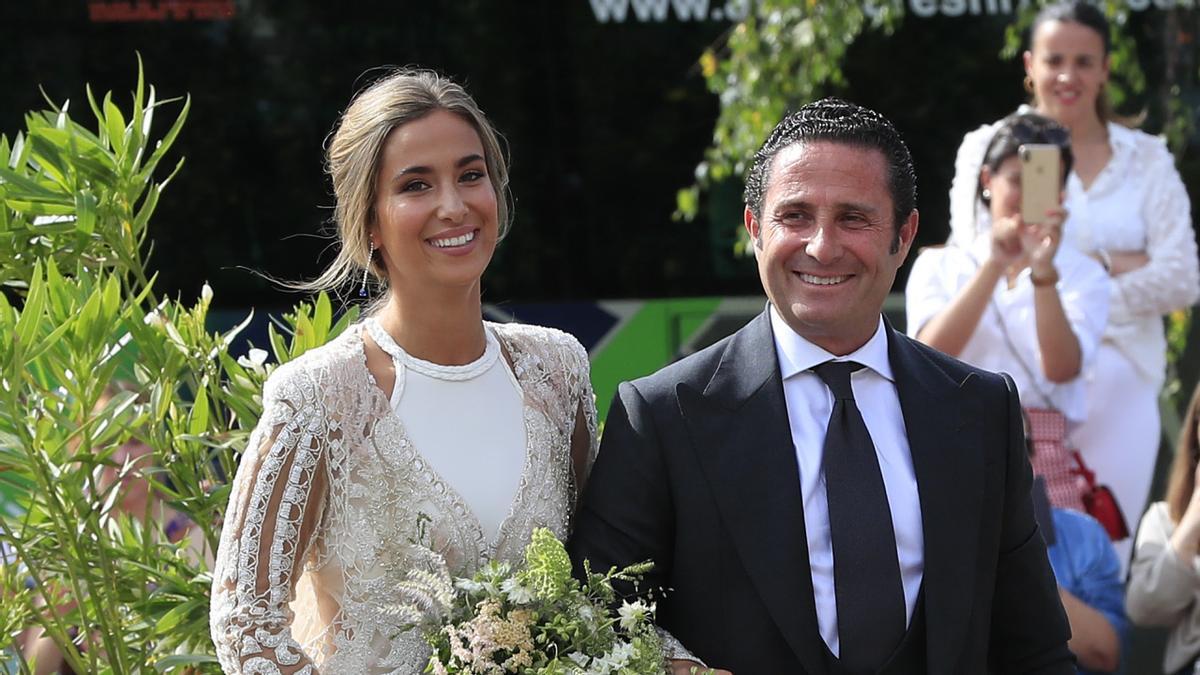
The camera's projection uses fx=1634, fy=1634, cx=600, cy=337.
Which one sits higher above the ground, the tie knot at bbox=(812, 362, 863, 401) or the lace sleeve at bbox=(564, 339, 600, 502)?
the tie knot at bbox=(812, 362, 863, 401)

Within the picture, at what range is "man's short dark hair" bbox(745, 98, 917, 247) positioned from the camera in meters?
2.82

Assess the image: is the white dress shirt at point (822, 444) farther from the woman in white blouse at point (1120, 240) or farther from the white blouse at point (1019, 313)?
the woman in white blouse at point (1120, 240)

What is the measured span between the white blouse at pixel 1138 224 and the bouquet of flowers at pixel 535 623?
11.4ft

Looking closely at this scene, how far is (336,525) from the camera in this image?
2758 millimetres

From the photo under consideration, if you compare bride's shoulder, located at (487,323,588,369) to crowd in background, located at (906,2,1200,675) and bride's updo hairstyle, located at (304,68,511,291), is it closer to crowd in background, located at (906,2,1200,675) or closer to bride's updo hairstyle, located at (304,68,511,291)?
bride's updo hairstyle, located at (304,68,511,291)

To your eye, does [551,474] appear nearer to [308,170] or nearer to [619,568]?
[619,568]

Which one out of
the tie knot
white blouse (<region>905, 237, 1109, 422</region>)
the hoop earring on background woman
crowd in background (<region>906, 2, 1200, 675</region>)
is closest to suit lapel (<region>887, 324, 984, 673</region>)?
the tie knot

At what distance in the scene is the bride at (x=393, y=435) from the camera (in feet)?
8.80

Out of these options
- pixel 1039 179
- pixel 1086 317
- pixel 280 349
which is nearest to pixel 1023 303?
pixel 1086 317

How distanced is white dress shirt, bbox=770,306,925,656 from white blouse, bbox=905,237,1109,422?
230 centimetres

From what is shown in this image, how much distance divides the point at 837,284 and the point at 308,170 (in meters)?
3.74

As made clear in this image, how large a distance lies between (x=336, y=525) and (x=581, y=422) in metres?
0.56

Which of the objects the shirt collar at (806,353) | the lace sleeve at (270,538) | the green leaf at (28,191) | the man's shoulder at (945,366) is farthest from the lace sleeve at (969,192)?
the lace sleeve at (270,538)

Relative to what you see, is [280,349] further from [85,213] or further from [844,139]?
[844,139]
